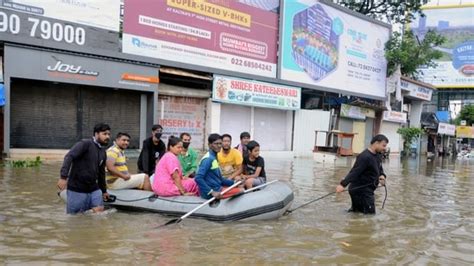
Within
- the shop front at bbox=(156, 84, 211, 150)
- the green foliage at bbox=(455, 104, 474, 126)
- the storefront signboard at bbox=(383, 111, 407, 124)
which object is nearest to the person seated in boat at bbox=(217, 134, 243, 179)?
the shop front at bbox=(156, 84, 211, 150)

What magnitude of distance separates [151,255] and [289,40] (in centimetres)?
2014

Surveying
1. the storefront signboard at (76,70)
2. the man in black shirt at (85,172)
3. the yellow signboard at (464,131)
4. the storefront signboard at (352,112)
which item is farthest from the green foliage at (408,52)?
the man in black shirt at (85,172)

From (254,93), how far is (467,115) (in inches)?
1784

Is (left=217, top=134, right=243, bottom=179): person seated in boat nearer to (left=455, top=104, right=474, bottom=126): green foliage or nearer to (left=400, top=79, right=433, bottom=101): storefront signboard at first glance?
(left=400, top=79, right=433, bottom=101): storefront signboard

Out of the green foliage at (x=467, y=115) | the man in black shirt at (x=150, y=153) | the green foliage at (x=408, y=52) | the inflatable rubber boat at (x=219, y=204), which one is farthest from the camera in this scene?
the green foliage at (x=467, y=115)

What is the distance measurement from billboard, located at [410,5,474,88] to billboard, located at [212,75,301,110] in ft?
105

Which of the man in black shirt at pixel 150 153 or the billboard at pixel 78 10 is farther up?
the billboard at pixel 78 10

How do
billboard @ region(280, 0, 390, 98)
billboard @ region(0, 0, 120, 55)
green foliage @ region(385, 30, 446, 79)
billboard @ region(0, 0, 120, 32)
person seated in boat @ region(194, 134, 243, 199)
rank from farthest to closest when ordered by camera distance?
green foliage @ region(385, 30, 446, 79) < billboard @ region(280, 0, 390, 98) < billboard @ region(0, 0, 120, 32) < billboard @ region(0, 0, 120, 55) < person seated in boat @ region(194, 134, 243, 199)

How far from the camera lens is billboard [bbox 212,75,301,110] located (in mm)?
20516

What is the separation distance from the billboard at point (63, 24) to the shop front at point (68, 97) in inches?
14.5

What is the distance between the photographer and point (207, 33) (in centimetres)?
1967

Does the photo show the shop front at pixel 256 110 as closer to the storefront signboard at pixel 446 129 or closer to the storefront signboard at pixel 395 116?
the storefront signboard at pixel 395 116

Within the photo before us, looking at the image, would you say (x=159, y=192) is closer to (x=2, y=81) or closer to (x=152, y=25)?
(x=2, y=81)

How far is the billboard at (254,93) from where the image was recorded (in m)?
20.5
